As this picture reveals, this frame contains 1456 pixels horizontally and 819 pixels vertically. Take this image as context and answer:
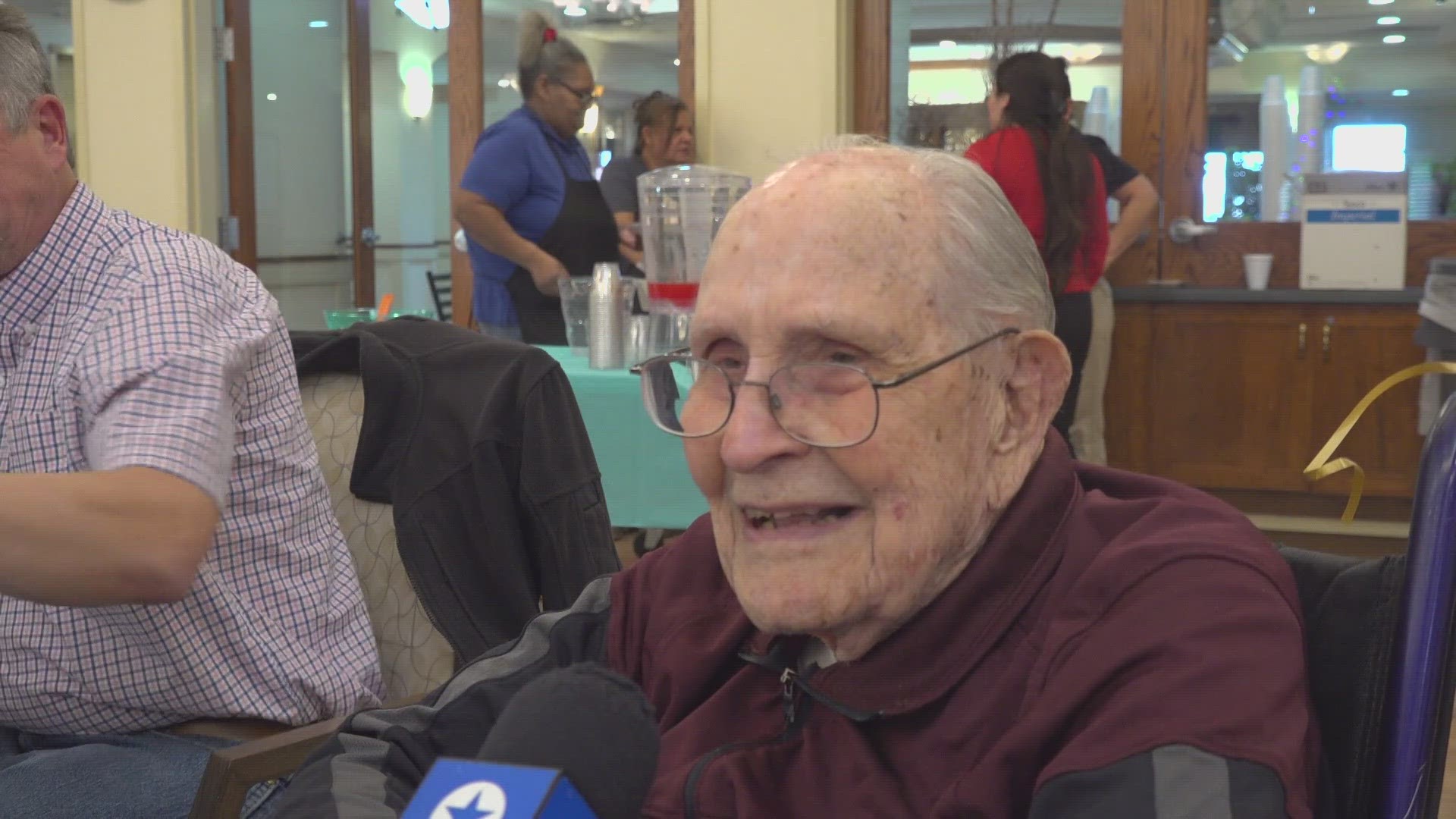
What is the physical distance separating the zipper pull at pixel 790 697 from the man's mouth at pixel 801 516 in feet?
0.38

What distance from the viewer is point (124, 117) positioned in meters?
6.71

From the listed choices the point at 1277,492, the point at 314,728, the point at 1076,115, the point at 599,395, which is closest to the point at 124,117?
the point at 1076,115

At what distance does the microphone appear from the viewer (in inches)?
24.0

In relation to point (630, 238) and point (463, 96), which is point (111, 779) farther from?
point (463, 96)

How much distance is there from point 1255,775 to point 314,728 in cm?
92

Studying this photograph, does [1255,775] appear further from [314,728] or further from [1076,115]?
[1076,115]

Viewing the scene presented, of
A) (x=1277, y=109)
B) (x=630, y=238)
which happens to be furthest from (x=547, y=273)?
(x=1277, y=109)

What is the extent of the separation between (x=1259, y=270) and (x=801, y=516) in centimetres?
451

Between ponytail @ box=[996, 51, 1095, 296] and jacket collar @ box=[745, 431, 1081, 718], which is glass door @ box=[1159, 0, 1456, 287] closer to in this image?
ponytail @ box=[996, 51, 1095, 296]

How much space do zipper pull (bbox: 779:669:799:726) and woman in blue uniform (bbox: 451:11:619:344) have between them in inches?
118

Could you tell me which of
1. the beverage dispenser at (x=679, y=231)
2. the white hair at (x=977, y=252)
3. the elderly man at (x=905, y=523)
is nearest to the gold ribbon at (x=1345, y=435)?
the elderly man at (x=905, y=523)

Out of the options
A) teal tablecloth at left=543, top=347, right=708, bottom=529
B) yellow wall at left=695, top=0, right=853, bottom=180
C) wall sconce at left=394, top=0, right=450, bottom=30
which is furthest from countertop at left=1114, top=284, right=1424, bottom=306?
wall sconce at left=394, top=0, right=450, bottom=30

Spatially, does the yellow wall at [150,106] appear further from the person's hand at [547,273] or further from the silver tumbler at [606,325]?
the silver tumbler at [606,325]

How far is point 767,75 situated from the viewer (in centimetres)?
569
